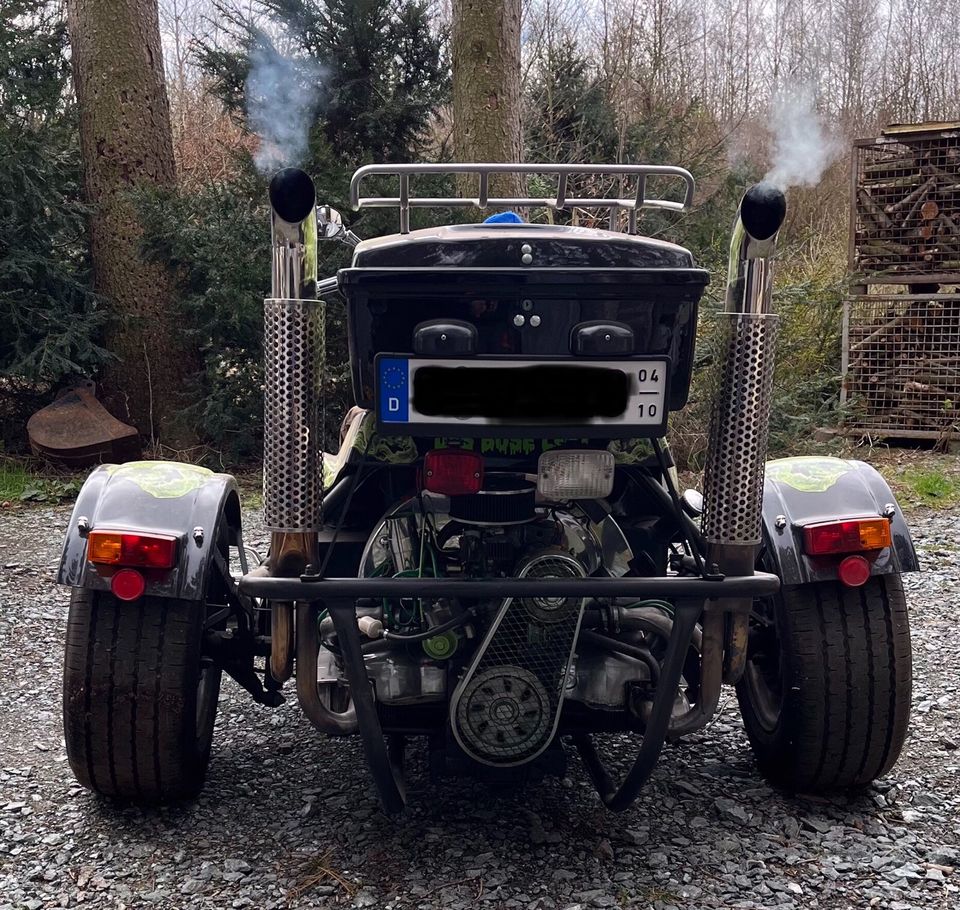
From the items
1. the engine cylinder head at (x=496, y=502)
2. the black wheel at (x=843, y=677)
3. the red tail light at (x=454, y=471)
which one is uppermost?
the red tail light at (x=454, y=471)

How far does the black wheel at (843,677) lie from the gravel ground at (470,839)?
0.18 metres

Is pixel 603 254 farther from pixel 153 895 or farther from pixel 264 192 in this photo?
pixel 264 192

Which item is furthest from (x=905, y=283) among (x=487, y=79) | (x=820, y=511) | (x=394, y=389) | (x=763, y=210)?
(x=394, y=389)

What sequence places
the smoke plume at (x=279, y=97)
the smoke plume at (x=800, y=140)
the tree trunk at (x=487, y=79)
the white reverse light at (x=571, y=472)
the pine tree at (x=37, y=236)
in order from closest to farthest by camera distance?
1. the white reverse light at (x=571, y=472)
2. the tree trunk at (x=487, y=79)
3. the pine tree at (x=37, y=236)
4. the smoke plume at (x=279, y=97)
5. the smoke plume at (x=800, y=140)

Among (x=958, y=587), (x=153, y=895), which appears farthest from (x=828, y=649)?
(x=958, y=587)

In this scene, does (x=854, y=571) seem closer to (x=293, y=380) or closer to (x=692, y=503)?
(x=692, y=503)

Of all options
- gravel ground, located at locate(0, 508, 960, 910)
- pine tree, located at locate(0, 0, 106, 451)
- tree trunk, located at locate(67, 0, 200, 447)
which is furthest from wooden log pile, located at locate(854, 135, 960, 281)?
gravel ground, located at locate(0, 508, 960, 910)

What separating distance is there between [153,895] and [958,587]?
4452 millimetres

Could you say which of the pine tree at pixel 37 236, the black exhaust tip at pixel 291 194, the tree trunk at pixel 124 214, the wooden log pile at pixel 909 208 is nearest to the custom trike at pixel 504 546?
the black exhaust tip at pixel 291 194

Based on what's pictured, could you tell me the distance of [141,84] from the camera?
9266mm

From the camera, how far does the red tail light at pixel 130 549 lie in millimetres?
2730

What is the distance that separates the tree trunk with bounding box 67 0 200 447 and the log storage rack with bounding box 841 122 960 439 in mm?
6307

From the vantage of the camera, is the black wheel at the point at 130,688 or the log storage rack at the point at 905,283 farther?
the log storage rack at the point at 905,283

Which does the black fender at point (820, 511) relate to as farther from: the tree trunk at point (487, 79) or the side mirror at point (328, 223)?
the tree trunk at point (487, 79)
